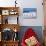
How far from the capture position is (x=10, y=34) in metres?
4.24

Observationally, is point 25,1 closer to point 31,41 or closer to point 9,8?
point 9,8

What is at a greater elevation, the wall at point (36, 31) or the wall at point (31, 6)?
the wall at point (31, 6)

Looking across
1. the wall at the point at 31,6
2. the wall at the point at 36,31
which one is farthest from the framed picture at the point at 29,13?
the wall at the point at 36,31

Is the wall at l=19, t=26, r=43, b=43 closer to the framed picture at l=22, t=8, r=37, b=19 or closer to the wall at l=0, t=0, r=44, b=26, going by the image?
the wall at l=0, t=0, r=44, b=26

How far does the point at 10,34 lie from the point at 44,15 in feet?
3.55

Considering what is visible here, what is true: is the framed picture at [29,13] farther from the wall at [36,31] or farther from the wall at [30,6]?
the wall at [36,31]

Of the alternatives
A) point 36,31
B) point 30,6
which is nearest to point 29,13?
point 30,6

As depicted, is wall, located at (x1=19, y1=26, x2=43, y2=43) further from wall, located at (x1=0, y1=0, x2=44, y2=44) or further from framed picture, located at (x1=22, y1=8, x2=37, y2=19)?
framed picture, located at (x1=22, y1=8, x2=37, y2=19)

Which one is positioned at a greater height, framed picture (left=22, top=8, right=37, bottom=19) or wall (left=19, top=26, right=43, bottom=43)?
framed picture (left=22, top=8, right=37, bottom=19)

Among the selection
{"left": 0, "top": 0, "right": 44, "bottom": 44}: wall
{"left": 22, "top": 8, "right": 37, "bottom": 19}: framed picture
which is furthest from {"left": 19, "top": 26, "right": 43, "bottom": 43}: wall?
{"left": 22, "top": 8, "right": 37, "bottom": 19}: framed picture

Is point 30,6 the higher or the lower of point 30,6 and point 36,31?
the higher

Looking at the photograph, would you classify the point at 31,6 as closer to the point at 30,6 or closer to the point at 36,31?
the point at 30,6

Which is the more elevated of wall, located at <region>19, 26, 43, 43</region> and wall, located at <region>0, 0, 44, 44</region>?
wall, located at <region>0, 0, 44, 44</region>

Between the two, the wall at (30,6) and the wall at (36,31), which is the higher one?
the wall at (30,6)
